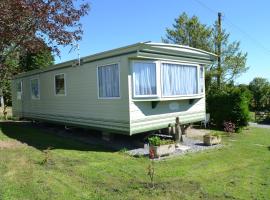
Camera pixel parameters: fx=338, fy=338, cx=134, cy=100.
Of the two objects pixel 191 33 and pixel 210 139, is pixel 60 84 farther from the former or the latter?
pixel 191 33

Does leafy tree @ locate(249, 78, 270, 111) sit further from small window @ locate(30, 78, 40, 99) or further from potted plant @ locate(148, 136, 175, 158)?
potted plant @ locate(148, 136, 175, 158)

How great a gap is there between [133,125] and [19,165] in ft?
10.6

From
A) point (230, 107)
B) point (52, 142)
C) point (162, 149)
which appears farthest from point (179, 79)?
point (230, 107)

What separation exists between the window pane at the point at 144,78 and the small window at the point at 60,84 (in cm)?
400

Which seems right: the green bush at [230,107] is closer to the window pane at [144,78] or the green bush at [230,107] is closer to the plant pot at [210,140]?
the plant pot at [210,140]

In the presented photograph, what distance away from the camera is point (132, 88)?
9086 millimetres

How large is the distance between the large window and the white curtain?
1368mm

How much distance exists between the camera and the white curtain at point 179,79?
391 inches

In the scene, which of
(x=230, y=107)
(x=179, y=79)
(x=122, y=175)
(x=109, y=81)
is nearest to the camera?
(x=122, y=175)

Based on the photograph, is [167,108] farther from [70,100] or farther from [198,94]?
[70,100]

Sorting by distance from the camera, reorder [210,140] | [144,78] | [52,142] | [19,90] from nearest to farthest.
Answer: [144,78]
[210,140]
[52,142]
[19,90]

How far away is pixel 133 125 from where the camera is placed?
9.17m

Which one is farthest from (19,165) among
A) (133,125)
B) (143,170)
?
(133,125)

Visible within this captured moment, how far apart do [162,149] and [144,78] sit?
2.10 m
